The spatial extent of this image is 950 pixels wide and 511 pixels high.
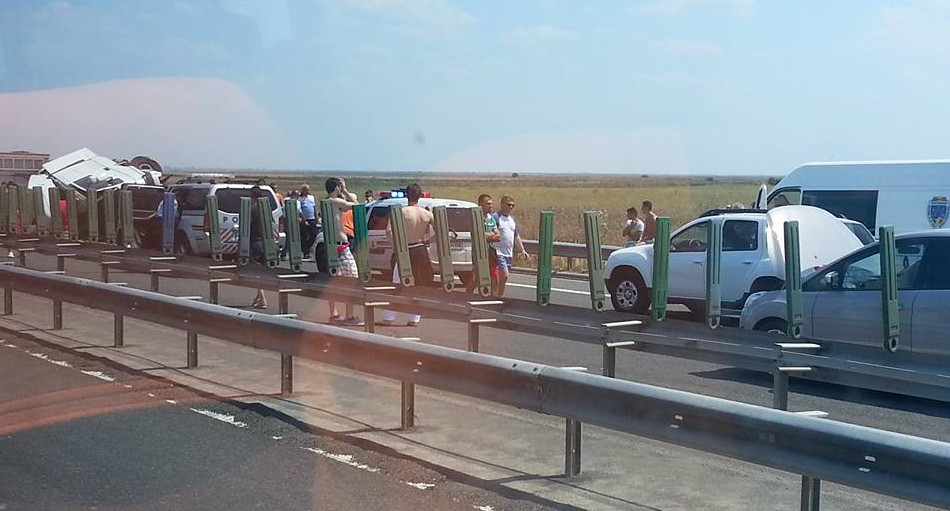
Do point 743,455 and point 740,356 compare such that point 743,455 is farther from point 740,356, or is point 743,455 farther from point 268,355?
point 268,355

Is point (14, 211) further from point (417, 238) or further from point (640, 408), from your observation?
point (640, 408)

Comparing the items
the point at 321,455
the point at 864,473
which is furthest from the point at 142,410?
the point at 864,473

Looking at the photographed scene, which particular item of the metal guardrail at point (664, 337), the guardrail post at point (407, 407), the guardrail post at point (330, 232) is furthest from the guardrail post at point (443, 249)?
the guardrail post at point (407, 407)

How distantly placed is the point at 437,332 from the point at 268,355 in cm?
324

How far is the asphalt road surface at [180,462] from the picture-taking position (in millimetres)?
6547

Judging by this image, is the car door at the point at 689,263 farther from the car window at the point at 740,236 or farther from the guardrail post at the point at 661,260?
the guardrail post at the point at 661,260

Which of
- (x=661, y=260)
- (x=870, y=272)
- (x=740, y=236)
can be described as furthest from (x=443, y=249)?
(x=740, y=236)

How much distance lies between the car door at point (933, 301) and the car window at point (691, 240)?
561 cm

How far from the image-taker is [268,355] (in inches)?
477

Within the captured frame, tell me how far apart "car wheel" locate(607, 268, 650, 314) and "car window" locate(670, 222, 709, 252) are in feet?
2.51

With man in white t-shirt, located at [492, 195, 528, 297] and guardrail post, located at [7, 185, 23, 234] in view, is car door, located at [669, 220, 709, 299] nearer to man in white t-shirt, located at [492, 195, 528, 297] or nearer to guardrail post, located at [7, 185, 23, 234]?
man in white t-shirt, located at [492, 195, 528, 297]

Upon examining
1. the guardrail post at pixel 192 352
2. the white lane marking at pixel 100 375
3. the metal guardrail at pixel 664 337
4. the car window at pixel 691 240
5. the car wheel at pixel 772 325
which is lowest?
the white lane marking at pixel 100 375

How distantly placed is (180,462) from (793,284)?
450 centimetres

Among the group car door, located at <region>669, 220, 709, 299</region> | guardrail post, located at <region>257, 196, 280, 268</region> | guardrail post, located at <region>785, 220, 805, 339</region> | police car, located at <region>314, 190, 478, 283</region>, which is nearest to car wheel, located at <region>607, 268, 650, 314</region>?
car door, located at <region>669, 220, 709, 299</region>
